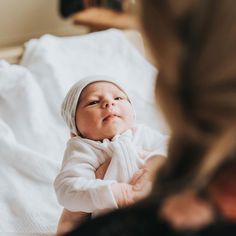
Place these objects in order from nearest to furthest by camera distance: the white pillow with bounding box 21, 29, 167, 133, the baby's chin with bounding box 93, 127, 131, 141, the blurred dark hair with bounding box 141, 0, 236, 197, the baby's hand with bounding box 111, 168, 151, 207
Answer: the blurred dark hair with bounding box 141, 0, 236, 197
the baby's hand with bounding box 111, 168, 151, 207
the baby's chin with bounding box 93, 127, 131, 141
the white pillow with bounding box 21, 29, 167, 133

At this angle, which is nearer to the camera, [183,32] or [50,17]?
[183,32]

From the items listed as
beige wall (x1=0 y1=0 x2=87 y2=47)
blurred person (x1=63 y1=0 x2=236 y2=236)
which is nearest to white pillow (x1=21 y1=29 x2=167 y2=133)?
blurred person (x1=63 y1=0 x2=236 y2=236)

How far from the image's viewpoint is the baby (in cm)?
105

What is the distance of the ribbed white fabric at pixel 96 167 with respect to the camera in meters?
1.05

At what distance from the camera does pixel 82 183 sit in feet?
3.50

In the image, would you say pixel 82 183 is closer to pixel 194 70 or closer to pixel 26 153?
pixel 26 153

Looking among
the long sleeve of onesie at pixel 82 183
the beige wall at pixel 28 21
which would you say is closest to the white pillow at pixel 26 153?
the long sleeve of onesie at pixel 82 183

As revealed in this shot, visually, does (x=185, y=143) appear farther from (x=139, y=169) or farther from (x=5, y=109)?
(x=5, y=109)

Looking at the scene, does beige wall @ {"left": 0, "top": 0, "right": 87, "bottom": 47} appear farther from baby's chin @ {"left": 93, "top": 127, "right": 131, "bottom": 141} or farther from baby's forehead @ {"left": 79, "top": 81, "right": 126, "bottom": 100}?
baby's chin @ {"left": 93, "top": 127, "right": 131, "bottom": 141}

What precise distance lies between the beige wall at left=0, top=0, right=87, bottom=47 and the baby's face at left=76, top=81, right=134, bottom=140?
193 centimetres

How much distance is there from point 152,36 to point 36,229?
0.80m

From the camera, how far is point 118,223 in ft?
2.10

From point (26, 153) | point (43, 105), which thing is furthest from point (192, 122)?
point (43, 105)

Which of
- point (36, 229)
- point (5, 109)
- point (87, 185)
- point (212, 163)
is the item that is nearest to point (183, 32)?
point (212, 163)
